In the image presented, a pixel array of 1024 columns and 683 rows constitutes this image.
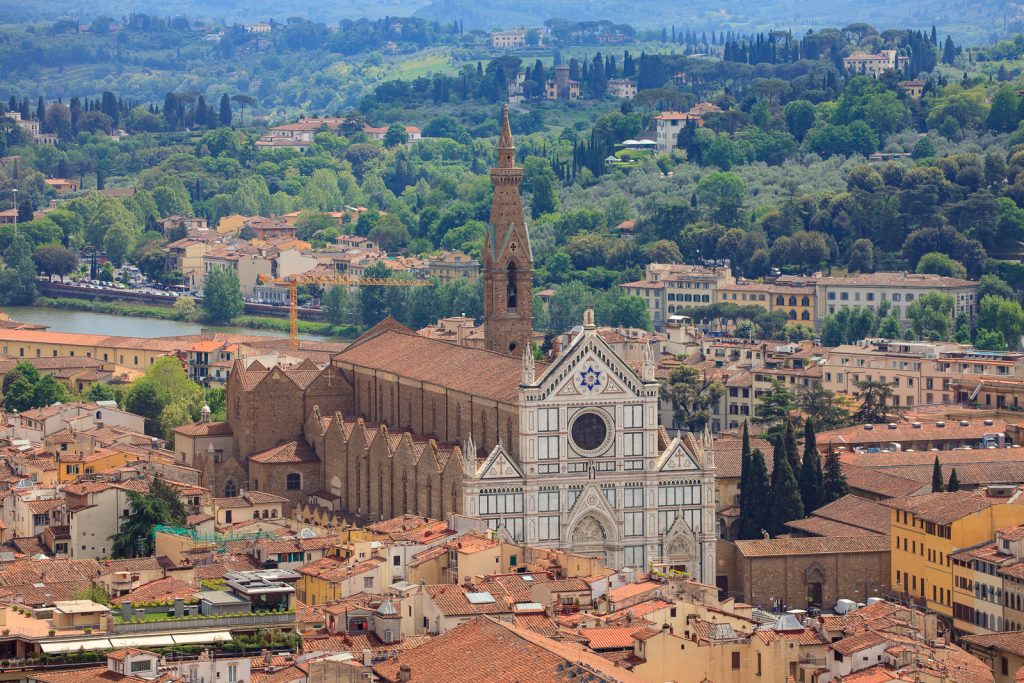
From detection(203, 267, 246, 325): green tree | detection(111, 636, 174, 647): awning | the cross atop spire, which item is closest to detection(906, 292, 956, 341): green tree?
the cross atop spire

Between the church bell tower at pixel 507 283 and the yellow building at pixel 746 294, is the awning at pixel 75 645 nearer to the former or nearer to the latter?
the church bell tower at pixel 507 283

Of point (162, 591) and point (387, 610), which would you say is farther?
point (162, 591)

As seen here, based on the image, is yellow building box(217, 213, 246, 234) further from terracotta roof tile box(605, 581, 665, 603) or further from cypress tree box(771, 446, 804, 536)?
terracotta roof tile box(605, 581, 665, 603)

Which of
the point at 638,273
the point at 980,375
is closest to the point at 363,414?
the point at 980,375

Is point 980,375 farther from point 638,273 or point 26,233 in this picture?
point 26,233

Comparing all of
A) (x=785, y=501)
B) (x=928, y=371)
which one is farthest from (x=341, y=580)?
(x=928, y=371)

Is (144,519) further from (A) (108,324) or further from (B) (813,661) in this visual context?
(A) (108,324)

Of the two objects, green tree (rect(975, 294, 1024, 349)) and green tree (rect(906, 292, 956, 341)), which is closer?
green tree (rect(906, 292, 956, 341))
